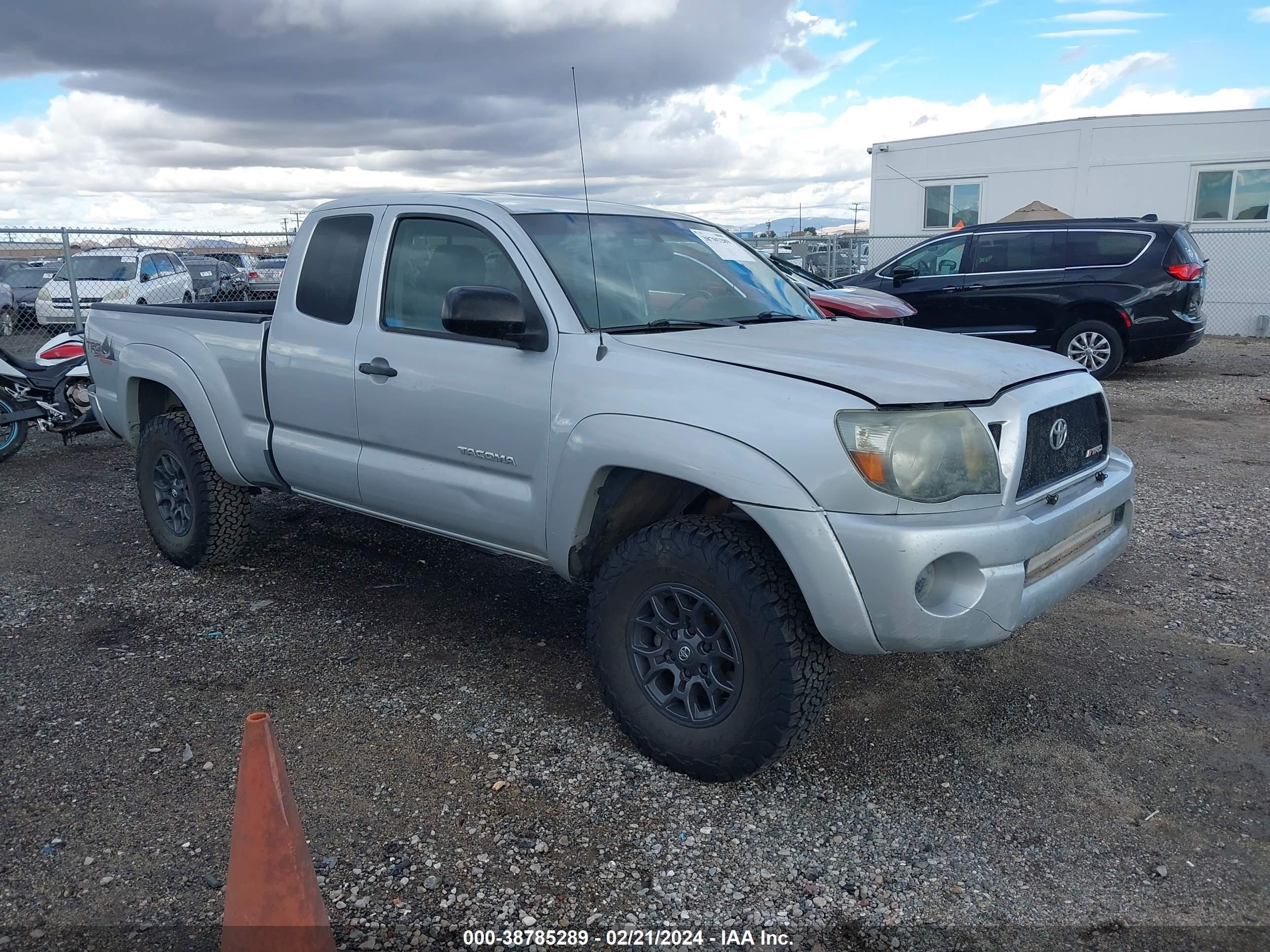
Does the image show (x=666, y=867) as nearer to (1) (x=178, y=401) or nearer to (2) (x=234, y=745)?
(2) (x=234, y=745)

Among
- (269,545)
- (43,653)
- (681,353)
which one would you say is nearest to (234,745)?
(43,653)

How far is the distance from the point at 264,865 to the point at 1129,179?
20571 mm

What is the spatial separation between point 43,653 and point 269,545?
1662mm

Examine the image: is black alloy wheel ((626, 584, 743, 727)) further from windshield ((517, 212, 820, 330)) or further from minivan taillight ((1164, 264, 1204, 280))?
minivan taillight ((1164, 264, 1204, 280))

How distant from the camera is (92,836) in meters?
3.04

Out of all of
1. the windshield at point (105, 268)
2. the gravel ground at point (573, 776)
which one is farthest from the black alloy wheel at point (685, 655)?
the windshield at point (105, 268)

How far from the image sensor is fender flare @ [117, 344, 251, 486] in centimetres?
491

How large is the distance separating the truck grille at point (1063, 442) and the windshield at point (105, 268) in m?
14.9

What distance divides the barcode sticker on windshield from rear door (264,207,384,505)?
1439 mm

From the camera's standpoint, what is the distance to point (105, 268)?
51.5ft

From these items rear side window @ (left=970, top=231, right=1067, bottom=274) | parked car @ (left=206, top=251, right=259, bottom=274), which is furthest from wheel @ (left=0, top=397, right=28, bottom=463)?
parked car @ (left=206, top=251, right=259, bottom=274)

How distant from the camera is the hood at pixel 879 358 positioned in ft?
9.95

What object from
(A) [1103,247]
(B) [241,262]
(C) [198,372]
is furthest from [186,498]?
(B) [241,262]

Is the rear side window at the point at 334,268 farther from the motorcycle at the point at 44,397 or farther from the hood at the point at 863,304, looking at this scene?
the hood at the point at 863,304
